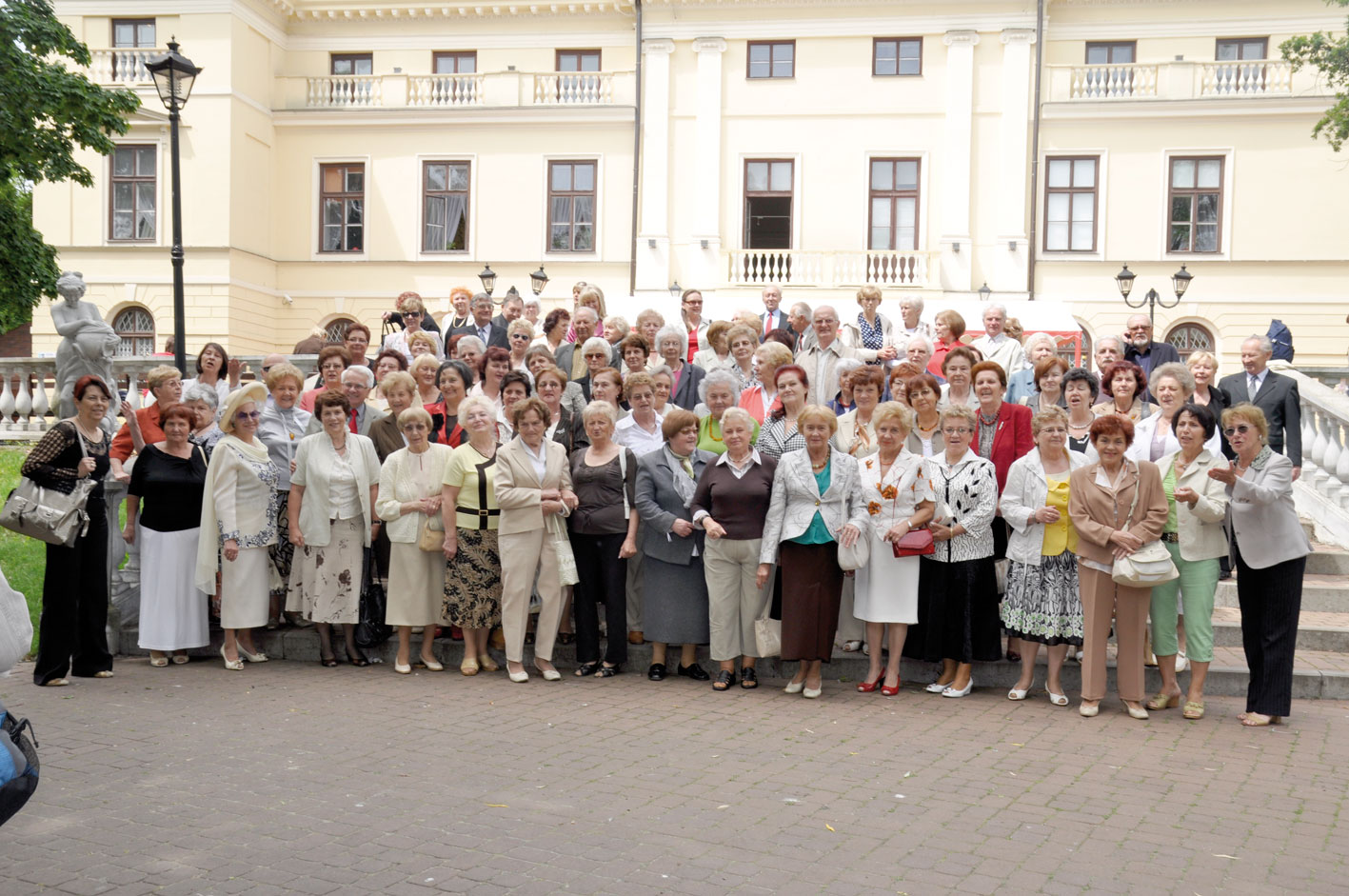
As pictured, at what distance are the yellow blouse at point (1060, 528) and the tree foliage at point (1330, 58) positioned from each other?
68.9 feet

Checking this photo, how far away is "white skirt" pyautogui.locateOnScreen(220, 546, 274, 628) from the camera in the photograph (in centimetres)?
870

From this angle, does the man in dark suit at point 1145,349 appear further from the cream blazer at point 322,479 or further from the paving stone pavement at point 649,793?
the cream blazer at point 322,479

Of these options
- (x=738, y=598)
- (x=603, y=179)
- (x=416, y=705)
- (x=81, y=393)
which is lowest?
(x=416, y=705)

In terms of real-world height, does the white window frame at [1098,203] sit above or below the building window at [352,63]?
below

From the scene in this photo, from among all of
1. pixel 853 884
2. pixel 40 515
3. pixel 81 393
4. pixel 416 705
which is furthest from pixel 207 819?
pixel 81 393

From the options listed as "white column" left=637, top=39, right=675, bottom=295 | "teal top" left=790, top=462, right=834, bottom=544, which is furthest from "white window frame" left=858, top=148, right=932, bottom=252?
"teal top" left=790, top=462, right=834, bottom=544

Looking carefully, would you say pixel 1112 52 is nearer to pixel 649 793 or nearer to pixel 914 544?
pixel 914 544

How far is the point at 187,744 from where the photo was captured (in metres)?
6.59

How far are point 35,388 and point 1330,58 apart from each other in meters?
24.9

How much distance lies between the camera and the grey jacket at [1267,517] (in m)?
7.27

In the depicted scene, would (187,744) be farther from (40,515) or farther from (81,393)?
(81,393)

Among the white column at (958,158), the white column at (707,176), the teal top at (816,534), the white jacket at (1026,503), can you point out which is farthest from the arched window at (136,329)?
the white jacket at (1026,503)

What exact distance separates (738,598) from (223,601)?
369 cm

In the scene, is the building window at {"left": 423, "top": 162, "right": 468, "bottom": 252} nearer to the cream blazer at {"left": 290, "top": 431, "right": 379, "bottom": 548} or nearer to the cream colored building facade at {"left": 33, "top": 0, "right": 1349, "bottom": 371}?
the cream colored building facade at {"left": 33, "top": 0, "right": 1349, "bottom": 371}
